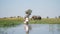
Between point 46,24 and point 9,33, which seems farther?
point 46,24

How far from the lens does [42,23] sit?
25.3 ft

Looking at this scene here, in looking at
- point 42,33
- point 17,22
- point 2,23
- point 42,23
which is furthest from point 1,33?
point 42,23

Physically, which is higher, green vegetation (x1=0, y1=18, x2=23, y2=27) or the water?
green vegetation (x1=0, y1=18, x2=23, y2=27)

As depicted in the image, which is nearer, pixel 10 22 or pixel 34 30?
pixel 34 30

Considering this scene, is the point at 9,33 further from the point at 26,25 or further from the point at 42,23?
the point at 42,23

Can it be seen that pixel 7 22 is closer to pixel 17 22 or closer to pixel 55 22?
pixel 17 22

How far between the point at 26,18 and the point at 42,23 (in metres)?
4.40

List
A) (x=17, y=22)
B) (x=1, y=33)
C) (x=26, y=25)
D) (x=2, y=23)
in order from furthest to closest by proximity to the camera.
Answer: (x=17, y=22)
(x=2, y=23)
(x=1, y=33)
(x=26, y=25)

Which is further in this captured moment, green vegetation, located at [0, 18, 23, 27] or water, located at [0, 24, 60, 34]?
green vegetation, located at [0, 18, 23, 27]

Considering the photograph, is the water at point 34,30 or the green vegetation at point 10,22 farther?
the green vegetation at point 10,22

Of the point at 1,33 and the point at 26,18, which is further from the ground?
the point at 26,18

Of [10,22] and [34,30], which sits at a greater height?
[10,22]

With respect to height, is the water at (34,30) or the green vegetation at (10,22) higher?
the green vegetation at (10,22)

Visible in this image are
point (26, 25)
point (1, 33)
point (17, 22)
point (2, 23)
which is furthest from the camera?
point (17, 22)
